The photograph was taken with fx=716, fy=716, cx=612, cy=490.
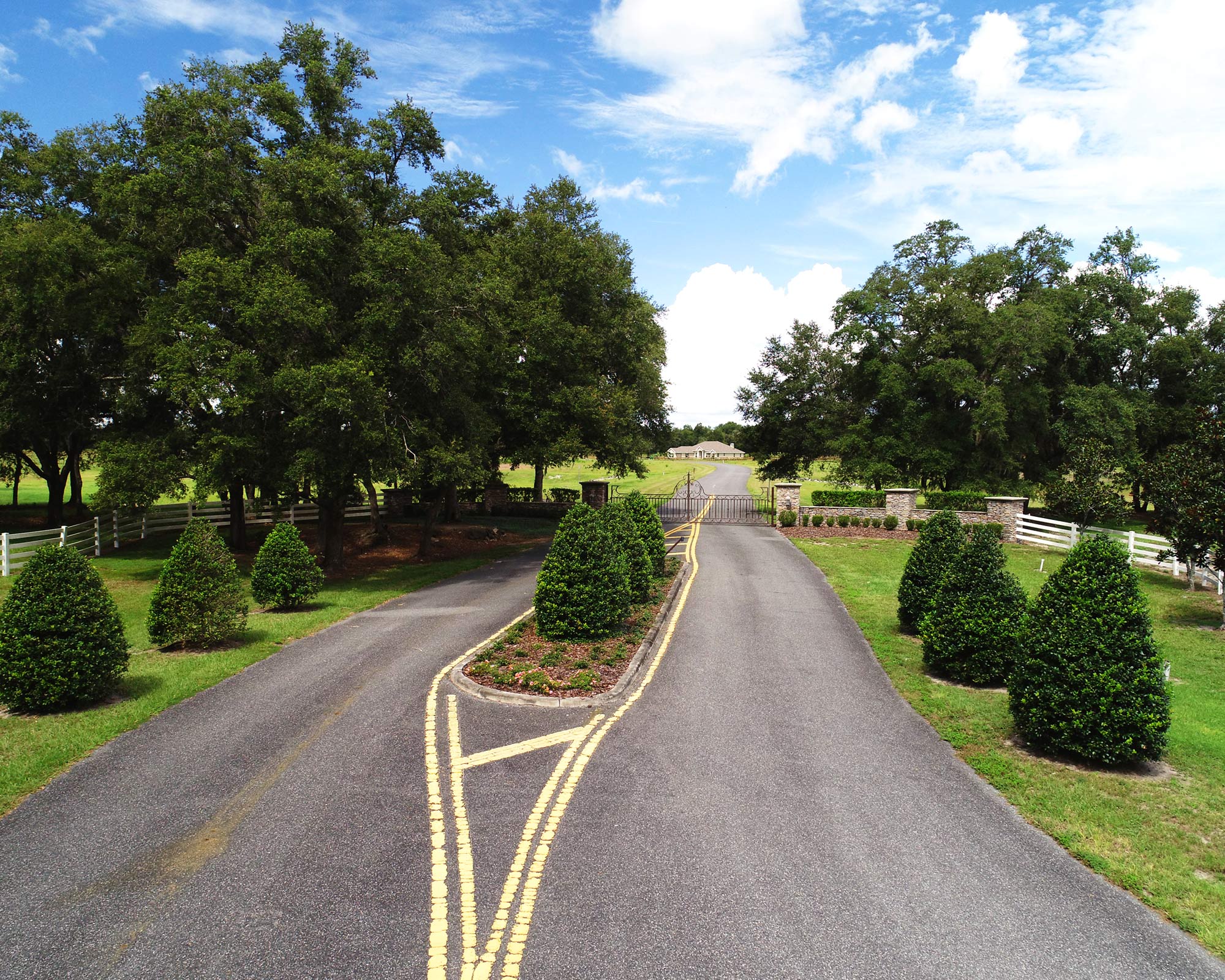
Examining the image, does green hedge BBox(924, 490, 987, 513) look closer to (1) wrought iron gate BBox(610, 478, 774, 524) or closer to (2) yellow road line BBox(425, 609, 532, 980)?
(1) wrought iron gate BBox(610, 478, 774, 524)

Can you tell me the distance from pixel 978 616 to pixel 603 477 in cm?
8079

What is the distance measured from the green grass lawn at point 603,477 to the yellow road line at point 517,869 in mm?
41294

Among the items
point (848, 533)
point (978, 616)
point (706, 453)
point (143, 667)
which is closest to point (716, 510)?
point (848, 533)

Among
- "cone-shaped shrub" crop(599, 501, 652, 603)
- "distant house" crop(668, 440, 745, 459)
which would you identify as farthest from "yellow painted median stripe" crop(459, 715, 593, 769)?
"distant house" crop(668, 440, 745, 459)

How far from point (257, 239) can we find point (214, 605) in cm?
1327

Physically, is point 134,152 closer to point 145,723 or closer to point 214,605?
point 214,605

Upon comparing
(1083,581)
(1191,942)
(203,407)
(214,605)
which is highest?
(203,407)

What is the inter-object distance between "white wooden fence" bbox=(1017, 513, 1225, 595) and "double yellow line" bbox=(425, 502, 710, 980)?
17123 mm

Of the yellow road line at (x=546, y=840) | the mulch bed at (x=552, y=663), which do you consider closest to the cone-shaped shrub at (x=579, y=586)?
the mulch bed at (x=552, y=663)

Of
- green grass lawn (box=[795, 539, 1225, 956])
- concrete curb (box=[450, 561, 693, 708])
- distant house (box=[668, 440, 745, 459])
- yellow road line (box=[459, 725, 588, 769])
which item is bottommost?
green grass lawn (box=[795, 539, 1225, 956])

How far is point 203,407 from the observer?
21875 mm

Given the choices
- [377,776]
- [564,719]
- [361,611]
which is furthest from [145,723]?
[361,611]

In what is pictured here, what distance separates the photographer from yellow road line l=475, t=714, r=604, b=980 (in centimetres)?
554

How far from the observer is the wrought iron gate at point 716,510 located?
3841cm
